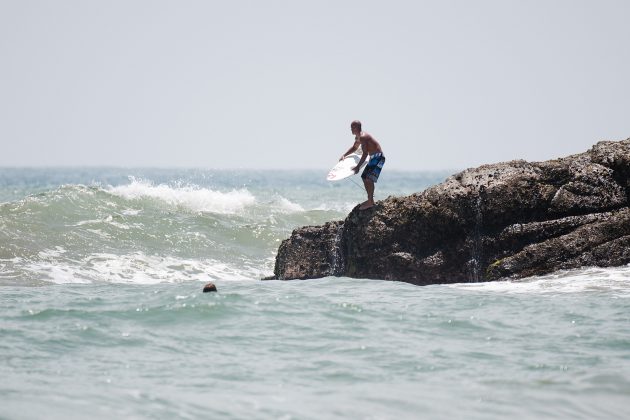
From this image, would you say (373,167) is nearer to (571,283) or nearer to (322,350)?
(571,283)

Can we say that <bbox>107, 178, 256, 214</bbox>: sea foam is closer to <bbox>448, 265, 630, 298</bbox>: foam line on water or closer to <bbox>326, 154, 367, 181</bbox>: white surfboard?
<bbox>326, 154, 367, 181</bbox>: white surfboard

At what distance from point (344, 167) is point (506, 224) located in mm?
3169

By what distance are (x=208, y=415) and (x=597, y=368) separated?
372 centimetres

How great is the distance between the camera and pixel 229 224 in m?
26.5

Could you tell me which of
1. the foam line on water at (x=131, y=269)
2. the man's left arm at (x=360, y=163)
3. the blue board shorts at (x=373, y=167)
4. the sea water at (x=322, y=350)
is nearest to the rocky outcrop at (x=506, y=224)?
the sea water at (x=322, y=350)

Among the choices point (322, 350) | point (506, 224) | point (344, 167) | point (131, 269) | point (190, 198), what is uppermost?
point (344, 167)

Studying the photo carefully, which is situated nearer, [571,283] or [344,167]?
[571,283]

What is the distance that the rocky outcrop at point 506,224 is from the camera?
12.8 meters

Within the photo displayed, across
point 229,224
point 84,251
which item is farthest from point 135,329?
point 229,224

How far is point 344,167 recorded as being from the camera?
15.1 meters

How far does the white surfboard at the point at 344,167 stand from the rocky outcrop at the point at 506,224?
44.4 inches

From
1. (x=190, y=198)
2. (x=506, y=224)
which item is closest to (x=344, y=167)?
(x=506, y=224)

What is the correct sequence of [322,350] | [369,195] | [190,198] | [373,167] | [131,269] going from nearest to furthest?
1. [322,350]
2. [369,195]
3. [373,167]
4. [131,269]
5. [190,198]

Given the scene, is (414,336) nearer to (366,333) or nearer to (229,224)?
(366,333)
